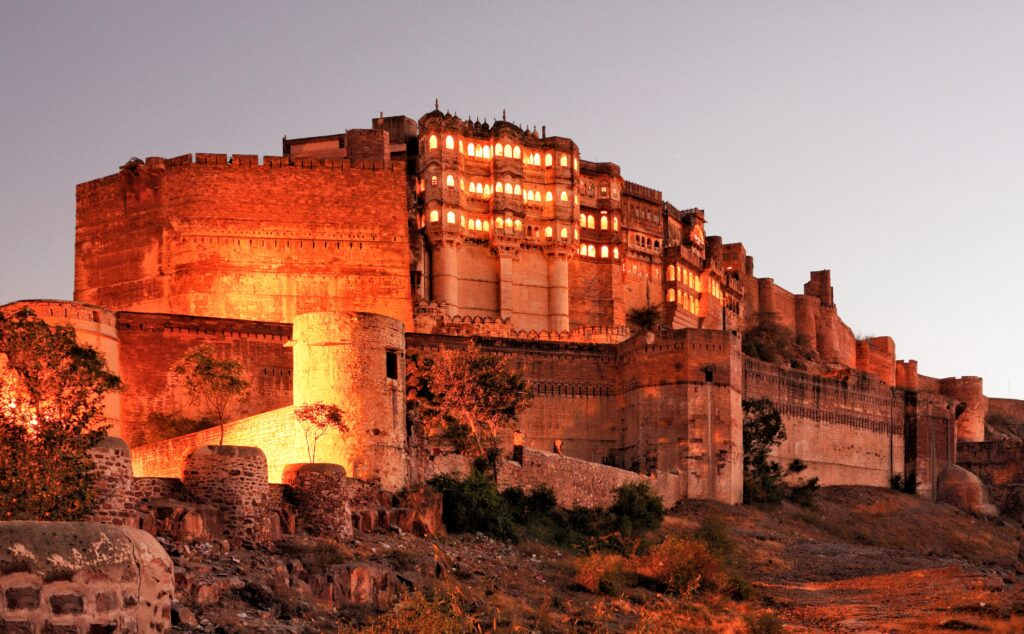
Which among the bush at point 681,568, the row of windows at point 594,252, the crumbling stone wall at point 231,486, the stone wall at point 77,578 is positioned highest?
the row of windows at point 594,252

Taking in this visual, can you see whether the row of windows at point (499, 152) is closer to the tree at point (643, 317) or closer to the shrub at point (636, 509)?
the tree at point (643, 317)

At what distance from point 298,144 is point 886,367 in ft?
147

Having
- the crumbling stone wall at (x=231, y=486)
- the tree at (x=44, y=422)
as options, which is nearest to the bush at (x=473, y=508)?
the crumbling stone wall at (x=231, y=486)

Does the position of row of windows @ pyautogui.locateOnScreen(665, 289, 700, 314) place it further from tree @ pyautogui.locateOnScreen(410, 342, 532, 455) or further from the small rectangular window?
the small rectangular window

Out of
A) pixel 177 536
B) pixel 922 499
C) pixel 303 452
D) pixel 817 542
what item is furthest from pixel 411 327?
pixel 177 536

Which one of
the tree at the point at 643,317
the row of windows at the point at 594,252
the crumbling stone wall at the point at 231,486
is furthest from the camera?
the tree at the point at 643,317

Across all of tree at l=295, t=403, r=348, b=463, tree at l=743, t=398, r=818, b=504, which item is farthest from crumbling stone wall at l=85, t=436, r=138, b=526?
tree at l=743, t=398, r=818, b=504

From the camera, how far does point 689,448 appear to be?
45406mm

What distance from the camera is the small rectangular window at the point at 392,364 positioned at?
88.8ft

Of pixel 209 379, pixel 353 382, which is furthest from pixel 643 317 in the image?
pixel 353 382

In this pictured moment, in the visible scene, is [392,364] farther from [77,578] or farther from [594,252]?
[594,252]

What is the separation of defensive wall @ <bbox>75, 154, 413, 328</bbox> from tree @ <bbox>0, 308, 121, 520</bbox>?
34.3 meters

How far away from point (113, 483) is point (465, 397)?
20.9 meters

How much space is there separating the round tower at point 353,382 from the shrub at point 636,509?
1153cm
